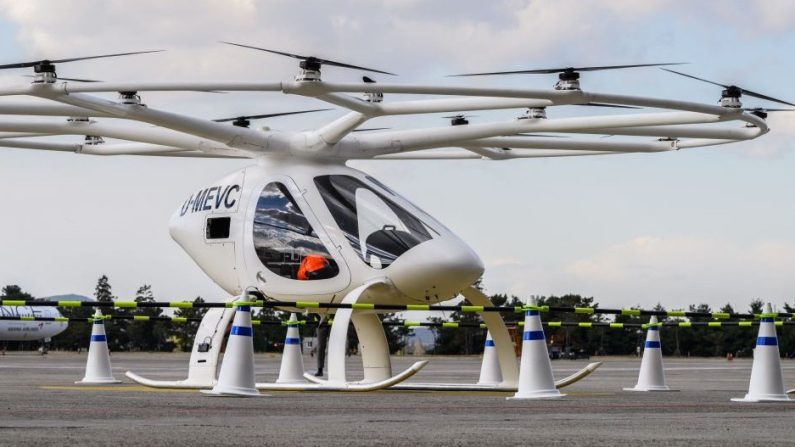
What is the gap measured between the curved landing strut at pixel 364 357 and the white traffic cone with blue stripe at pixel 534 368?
1.81 metres

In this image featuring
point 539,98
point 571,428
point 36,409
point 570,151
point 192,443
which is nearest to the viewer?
point 192,443

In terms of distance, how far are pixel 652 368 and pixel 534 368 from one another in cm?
533

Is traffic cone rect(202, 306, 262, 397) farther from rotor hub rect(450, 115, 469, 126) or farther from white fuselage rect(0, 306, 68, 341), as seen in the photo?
white fuselage rect(0, 306, 68, 341)

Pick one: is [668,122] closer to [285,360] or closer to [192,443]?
[285,360]

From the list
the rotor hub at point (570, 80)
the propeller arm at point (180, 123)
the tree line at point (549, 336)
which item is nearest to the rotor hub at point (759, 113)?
the rotor hub at point (570, 80)

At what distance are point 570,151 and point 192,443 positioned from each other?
19484mm

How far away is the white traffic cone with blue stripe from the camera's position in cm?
1742

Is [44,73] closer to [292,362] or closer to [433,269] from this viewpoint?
[433,269]

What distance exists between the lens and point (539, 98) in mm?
20156

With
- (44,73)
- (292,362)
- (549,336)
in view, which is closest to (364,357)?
(292,362)

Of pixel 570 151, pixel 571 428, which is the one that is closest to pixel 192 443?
pixel 571 428

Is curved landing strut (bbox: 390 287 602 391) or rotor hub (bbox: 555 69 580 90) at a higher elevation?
rotor hub (bbox: 555 69 580 90)

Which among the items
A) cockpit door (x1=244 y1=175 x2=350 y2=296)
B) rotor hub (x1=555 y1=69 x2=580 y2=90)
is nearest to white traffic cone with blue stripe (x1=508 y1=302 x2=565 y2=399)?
rotor hub (x1=555 y1=69 x2=580 y2=90)

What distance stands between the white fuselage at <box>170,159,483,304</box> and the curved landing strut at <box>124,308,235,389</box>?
1.48m
